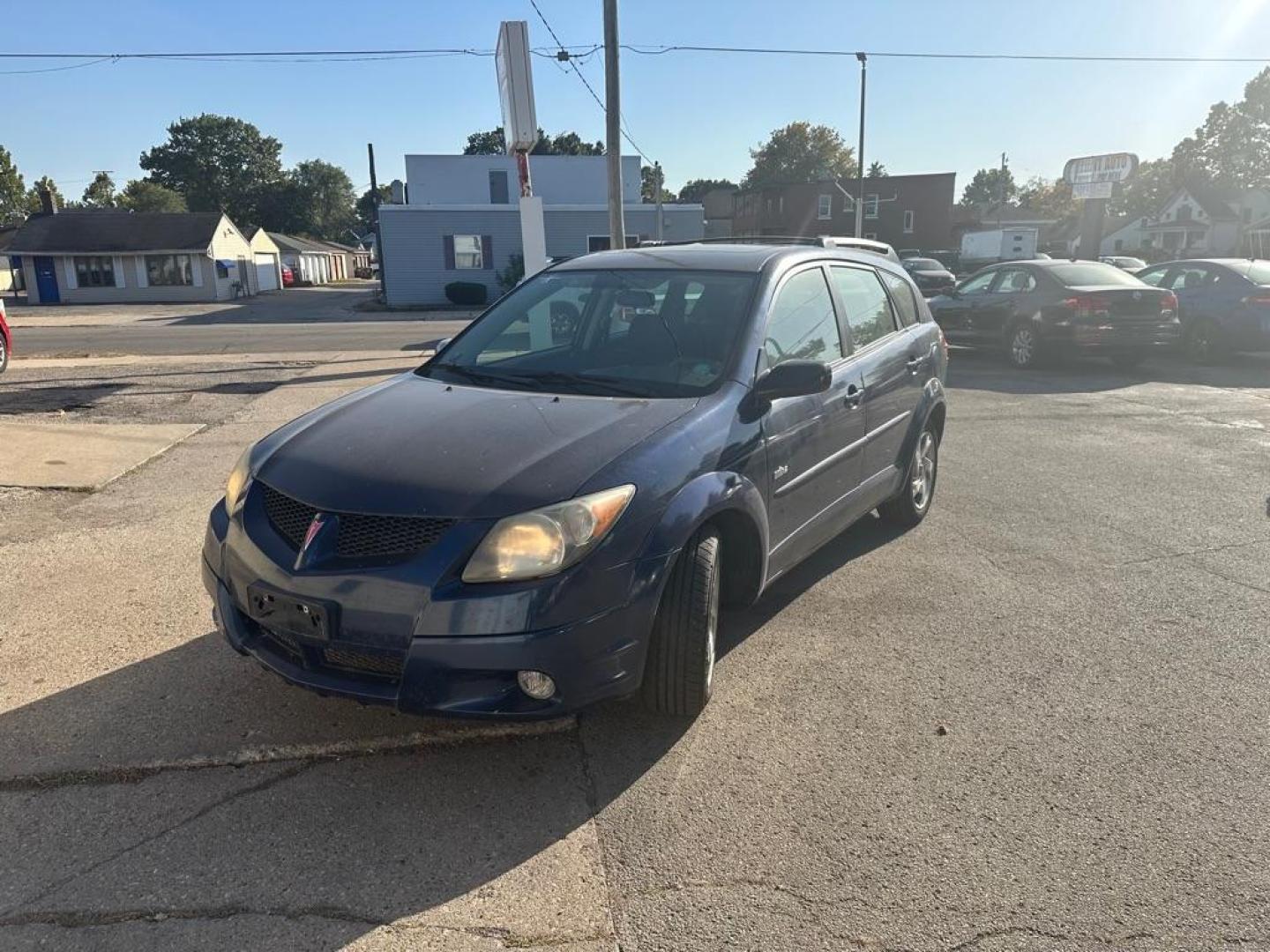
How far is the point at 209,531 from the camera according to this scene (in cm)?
348

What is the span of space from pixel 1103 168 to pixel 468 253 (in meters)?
22.3

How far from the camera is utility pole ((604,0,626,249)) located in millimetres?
13055

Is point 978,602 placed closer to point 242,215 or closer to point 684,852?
point 684,852

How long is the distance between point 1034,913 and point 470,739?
1.91m

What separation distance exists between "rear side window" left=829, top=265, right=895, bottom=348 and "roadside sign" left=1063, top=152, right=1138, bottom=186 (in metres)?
24.8

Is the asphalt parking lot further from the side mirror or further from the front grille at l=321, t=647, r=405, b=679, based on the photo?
the side mirror

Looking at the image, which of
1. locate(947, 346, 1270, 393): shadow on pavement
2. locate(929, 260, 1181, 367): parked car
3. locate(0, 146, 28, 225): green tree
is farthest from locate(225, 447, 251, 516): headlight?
locate(0, 146, 28, 225): green tree

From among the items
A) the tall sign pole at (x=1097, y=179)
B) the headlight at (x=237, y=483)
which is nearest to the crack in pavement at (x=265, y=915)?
the headlight at (x=237, y=483)

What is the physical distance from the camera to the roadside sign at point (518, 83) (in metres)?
11.0

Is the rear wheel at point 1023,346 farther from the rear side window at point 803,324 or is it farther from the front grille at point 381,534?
the front grille at point 381,534

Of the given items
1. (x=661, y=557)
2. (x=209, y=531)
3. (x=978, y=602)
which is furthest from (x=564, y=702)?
(x=978, y=602)

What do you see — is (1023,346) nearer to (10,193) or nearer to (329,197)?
(10,193)

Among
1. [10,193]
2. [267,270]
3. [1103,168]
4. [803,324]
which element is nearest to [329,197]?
[10,193]

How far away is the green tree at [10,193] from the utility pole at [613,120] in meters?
75.0
